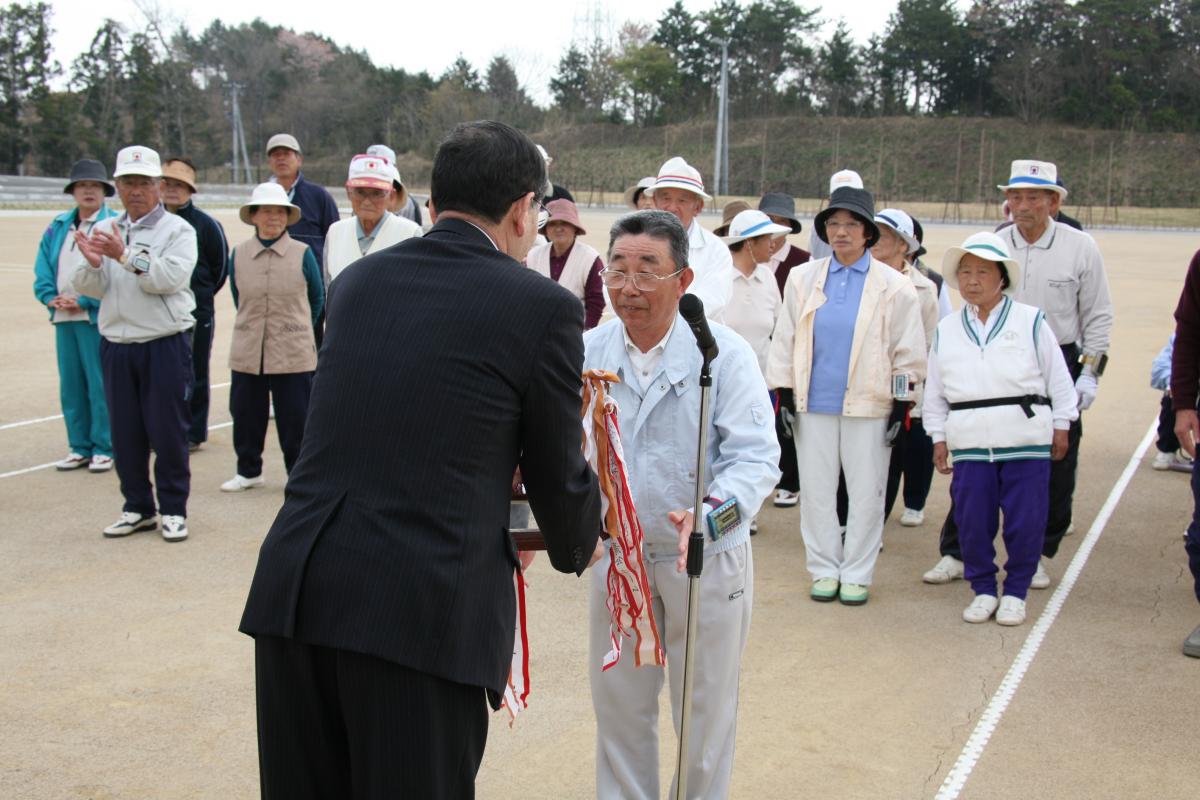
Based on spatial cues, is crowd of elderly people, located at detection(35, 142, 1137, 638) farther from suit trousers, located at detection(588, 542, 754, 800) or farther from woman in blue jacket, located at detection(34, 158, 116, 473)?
suit trousers, located at detection(588, 542, 754, 800)

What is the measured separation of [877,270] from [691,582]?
3.43 meters

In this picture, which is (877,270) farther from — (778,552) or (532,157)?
(532,157)

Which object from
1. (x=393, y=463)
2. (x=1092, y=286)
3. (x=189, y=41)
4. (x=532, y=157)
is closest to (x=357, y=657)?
(x=393, y=463)

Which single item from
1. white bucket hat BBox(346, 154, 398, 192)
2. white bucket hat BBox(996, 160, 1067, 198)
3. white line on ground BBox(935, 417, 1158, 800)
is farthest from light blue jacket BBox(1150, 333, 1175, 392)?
white bucket hat BBox(346, 154, 398, 192)

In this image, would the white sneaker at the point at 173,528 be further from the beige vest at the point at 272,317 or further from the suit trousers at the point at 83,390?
the suit trousers at the point at 83,390

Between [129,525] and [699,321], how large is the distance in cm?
533

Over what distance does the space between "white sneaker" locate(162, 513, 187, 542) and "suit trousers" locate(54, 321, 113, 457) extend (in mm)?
1994

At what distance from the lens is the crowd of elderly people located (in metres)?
6.08

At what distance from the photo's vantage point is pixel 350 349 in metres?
2.42

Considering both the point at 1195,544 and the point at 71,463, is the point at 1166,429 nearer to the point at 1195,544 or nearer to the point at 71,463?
the point at 1195,544

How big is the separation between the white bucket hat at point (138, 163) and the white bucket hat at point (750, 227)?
12.1ft

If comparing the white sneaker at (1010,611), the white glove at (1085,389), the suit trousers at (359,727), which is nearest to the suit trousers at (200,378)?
the white sneaker at (1010,611)

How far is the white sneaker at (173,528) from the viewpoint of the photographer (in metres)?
7.28

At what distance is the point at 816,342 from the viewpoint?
6414 millimetres
